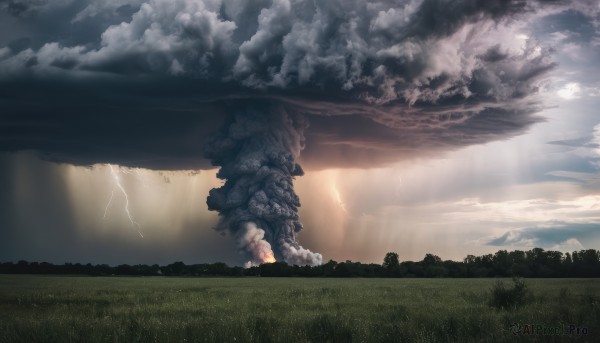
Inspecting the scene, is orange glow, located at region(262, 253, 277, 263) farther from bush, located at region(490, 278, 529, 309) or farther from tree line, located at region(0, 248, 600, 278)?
bush, located at region(490, 278, 529, 309)

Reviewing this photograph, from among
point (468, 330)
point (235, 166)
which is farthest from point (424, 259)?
point (468, 330)

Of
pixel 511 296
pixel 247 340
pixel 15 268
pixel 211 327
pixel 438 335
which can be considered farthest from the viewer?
pixel 15 268

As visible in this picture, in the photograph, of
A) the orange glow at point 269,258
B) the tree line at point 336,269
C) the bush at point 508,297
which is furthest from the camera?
the orange glow at point 269,258

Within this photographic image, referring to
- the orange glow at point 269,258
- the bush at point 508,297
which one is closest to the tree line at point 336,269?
the orange glow at point 269,258

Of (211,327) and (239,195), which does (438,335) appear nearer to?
(211,327)

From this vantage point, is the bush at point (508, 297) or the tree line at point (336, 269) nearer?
the bush at point (508, 297)

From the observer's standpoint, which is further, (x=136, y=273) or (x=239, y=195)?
(x=239, y=195)

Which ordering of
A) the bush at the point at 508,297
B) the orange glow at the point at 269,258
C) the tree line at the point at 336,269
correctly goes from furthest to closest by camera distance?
the orange glow at the point at 269,258 < the tree line at the point at 336,269 < the bush at the point at 508,297

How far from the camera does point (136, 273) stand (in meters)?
136

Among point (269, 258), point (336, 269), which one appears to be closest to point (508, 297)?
point (336, 269)

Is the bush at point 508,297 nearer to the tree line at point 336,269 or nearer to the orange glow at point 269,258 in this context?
the tree line at point 336,269

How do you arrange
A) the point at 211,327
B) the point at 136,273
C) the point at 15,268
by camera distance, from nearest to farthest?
1. the point at 211,327
2. the point at 15,268
3. the point at 136,273

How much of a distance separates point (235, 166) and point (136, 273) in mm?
42088

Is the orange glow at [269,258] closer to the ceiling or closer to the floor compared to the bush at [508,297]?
closer to the ceiling
